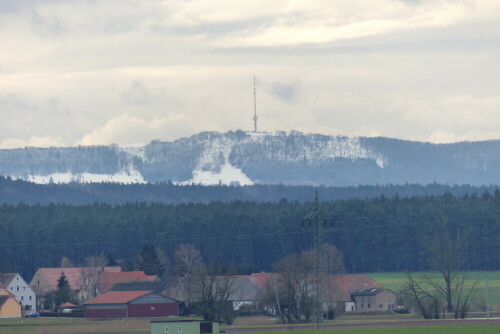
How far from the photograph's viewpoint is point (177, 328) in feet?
311

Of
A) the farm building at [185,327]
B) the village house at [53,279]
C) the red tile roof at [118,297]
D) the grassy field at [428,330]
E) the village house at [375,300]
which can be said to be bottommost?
the grassy field at [428,330]

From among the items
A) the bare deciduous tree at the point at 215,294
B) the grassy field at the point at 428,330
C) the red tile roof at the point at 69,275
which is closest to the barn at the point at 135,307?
the bare deciduous tree at the point at 215,294

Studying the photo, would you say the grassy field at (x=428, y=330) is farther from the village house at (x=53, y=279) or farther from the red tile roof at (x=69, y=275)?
the red tile roof at (x=69, y=275)

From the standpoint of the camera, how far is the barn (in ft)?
436

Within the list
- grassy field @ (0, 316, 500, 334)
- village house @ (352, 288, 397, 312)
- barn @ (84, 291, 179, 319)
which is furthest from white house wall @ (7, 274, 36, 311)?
village house @ (352, 288, 397, 312)

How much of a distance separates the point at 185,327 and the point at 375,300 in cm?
4546

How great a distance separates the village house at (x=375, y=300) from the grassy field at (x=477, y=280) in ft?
22.4

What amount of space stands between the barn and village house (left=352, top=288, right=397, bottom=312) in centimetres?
2020

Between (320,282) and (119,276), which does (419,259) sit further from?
(320,282)

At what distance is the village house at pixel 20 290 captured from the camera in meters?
159

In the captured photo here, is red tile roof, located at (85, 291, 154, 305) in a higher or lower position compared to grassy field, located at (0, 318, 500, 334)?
higher

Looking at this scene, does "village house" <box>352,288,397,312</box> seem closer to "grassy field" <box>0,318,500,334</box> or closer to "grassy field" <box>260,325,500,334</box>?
"grassy field" <box>0,318,500,334</box>

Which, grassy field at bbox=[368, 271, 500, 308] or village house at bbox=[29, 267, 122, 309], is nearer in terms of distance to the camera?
grassy field at bbox=[368, 271, 500, 308]

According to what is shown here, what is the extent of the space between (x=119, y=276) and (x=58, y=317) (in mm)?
29493
